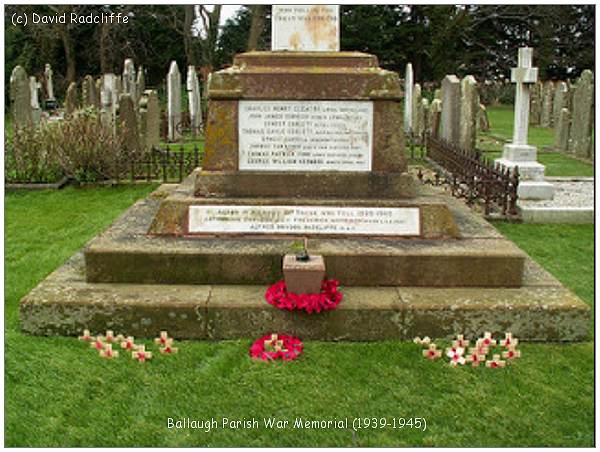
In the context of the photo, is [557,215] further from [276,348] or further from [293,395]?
[293,395]

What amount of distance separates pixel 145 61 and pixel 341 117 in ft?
116

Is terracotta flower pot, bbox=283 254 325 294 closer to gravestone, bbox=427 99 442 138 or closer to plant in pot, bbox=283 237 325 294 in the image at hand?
plant in pot, bbox=283 237 325 294

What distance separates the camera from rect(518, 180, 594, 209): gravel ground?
389 inches

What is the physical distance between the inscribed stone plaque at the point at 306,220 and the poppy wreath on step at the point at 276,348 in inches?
45.8

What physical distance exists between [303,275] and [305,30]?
2.69 metres

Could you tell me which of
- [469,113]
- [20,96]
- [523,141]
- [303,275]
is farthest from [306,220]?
→ [20,96]

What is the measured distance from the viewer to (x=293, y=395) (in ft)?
12.9

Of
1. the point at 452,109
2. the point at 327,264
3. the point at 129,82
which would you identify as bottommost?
the point at 327,264

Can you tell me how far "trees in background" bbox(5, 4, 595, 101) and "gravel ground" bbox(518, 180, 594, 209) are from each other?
75.3 feet

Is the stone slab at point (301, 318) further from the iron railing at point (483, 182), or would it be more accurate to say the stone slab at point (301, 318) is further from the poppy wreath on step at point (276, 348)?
the iron railing at point (483, 182)

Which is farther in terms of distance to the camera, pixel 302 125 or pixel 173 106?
pixel 173 106

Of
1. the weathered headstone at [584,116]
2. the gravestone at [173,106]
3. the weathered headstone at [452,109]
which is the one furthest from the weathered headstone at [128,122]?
the weathered headstone at [584,116]

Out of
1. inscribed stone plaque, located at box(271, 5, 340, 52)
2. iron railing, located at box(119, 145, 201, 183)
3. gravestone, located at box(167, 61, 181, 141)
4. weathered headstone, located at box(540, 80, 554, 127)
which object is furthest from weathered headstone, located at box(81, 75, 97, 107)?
weathered headstone, located at box(540, 80, 554, 127)

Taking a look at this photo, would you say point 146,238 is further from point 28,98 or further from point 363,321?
point 28,98
